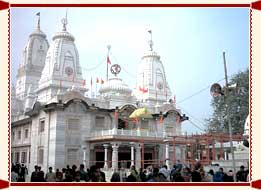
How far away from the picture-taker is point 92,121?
2275cm

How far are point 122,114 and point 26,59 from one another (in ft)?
52.0

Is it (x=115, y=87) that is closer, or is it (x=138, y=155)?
(x=138, y=155)

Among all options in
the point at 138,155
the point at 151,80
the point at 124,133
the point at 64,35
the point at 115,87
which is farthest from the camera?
the point at 151,80

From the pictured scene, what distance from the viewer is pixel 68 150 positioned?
21422 mm

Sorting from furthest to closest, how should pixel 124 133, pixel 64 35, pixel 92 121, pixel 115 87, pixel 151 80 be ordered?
pixel 151 80 → pixel 64 35 → pixel 115 87 → pixel 92 121 → pixel 124 133

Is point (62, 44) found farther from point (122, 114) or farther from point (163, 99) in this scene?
point (163, 99)

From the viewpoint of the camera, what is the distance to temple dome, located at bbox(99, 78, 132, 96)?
2638 cm

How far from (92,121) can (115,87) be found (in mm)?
4532

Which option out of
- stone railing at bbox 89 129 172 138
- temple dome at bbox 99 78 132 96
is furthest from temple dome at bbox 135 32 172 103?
stone railing at bbox 89 129 172 138

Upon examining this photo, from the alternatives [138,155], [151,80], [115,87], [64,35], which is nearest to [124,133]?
[138,155]

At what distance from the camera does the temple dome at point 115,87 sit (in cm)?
2638

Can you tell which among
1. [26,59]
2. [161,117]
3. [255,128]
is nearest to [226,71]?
[255,128]

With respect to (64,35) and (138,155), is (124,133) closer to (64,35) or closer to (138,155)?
(138,155)

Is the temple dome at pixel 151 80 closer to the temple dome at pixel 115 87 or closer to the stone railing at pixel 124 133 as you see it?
the temple dome at pixel 115 87
